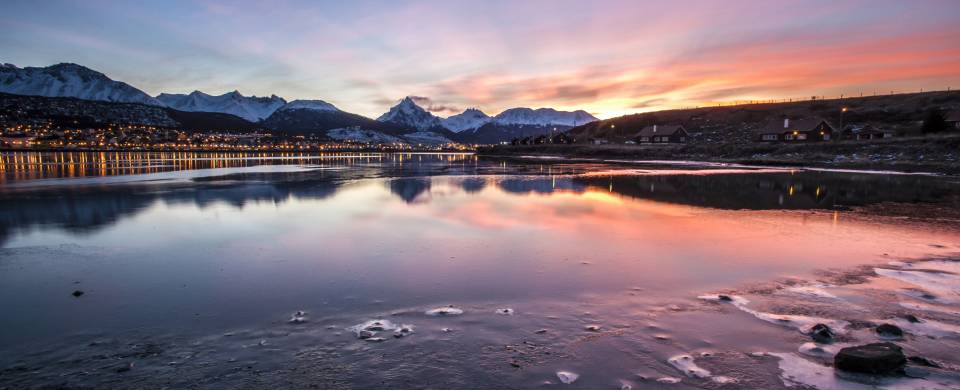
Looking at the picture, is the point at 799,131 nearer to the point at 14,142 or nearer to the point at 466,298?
the point at 466,298

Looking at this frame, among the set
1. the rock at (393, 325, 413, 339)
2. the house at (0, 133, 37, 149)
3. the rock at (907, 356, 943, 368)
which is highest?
the house at (0, 133, 37, 149)

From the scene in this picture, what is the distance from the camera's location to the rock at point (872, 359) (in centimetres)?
680

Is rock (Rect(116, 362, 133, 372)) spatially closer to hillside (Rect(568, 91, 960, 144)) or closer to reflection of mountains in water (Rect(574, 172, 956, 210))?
reflection of mountains in water (Rect(574, 172, 956, 210))

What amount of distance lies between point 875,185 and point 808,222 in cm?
2276

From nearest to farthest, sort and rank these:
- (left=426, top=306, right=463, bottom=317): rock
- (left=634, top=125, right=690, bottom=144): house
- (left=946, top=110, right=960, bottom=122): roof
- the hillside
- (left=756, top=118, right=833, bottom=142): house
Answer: (left=426, top=306, right=463, bottom=317): rock, (left=946, top=110, right=960, bottom=122): roof, (left=756, top=118, right=833, bottom=142): house, (left=634, top=125, right=690, bottom=144): house, the hillside

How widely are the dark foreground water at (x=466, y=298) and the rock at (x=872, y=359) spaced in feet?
0.65

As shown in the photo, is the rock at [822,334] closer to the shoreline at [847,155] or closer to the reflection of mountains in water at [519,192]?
the reflection of mountains in water at [519,192]

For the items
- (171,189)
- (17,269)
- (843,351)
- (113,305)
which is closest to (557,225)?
(843,351)

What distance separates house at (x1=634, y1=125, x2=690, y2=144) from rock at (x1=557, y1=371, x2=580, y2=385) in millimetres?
139571

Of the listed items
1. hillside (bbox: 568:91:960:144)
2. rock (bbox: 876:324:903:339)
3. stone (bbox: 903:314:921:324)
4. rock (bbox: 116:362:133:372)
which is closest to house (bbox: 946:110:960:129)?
hillside (bbox: 568:91:960:144)

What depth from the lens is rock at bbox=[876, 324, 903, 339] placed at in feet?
27.0

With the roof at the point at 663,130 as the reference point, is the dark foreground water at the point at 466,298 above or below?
below

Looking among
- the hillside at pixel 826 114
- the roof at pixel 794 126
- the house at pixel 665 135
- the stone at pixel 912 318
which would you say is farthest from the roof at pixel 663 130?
the stone at pixel 912 318

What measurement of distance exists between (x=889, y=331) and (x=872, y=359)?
213 cm
